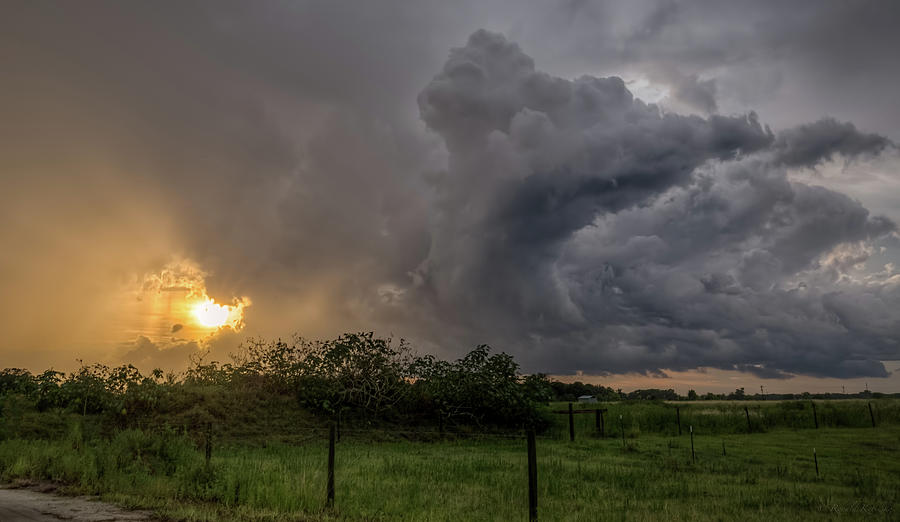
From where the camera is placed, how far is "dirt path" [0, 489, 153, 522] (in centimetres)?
1155

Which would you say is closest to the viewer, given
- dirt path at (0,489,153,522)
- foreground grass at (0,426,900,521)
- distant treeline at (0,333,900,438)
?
dirt path at (0,489,153,522)

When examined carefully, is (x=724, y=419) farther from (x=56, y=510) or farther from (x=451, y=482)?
(x=56, y=510)

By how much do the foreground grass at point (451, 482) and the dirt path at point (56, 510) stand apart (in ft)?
1.72

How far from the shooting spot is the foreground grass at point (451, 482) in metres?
→ 12.9

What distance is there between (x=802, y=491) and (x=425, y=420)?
22384 mm

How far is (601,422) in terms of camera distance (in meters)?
37.3

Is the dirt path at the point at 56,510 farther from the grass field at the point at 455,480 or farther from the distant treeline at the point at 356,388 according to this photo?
the distant treeline at the point at 356,388

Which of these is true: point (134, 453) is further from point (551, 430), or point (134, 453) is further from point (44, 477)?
point (551, 430)

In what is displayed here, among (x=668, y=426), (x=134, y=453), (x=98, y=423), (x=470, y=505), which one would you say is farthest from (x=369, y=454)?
(x=668, y=426)

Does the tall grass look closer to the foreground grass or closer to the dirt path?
the foreground grass

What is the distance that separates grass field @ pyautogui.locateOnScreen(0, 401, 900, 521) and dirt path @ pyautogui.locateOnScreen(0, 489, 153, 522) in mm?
559

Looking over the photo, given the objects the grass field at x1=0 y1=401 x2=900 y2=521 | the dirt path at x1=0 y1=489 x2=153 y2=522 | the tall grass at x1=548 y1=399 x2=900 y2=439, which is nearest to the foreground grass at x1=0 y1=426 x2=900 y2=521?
the grass field at x1=0 y1=401 x2=900 y2=521

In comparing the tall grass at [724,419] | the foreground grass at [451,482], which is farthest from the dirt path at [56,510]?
the tall grass at [724,419]

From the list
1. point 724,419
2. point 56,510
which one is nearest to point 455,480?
point 56,510
